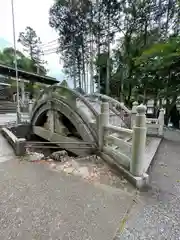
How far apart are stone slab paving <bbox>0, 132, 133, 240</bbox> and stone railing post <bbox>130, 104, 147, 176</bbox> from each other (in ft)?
1.61

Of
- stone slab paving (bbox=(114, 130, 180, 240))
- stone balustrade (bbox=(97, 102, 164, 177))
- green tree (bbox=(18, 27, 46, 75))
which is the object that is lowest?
stone slab paving (bbox=(114, 130, 180, 240))

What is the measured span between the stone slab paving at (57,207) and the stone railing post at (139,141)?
0.49 metres

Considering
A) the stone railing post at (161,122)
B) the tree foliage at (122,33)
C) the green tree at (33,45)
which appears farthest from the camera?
the green tree at (33,45)

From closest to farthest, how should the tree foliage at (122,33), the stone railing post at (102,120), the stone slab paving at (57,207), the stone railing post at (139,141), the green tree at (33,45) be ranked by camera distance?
the stone slab paving at (57,207) < the stone railing post at (139,141) < the stone railing post at (102,120) < the tree foliage at (122,33) < the green tree at (33,45)

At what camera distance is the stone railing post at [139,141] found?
2461 millimetres

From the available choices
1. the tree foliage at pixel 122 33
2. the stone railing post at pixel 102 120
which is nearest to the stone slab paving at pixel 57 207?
the stone railing post at pixel 102 120

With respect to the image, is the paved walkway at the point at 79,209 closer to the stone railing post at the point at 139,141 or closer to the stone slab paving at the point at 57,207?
the stone slab paving at the point at 57,207

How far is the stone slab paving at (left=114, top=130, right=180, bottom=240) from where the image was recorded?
61.9 inches

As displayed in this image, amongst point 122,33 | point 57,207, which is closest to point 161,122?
point 57,207

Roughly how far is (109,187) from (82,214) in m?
0.74

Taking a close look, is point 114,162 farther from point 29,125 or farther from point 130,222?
point 29,125

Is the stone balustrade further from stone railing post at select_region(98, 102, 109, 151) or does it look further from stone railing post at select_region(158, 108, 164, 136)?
stone railing post at select_region(158, 108, 164, 136)

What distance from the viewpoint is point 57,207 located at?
6.40 feet

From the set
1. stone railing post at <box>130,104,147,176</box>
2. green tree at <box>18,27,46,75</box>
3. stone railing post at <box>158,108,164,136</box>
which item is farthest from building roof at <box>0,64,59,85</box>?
stone railing post at <box>130,104,147,176</box>
